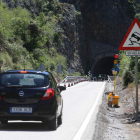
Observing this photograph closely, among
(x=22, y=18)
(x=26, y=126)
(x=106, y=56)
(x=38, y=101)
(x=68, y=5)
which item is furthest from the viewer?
(x=106, y=56)

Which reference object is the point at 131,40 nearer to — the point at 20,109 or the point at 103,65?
the point at 20,109

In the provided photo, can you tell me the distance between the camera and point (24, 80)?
8023mm

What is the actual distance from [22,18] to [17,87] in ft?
124

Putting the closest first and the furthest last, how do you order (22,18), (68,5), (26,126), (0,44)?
(26,126), (0,44), (22,18), (68,5)

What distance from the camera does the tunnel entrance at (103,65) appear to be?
80.2 m

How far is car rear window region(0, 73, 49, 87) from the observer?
25.9 feet

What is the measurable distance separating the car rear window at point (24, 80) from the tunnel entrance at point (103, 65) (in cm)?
6976

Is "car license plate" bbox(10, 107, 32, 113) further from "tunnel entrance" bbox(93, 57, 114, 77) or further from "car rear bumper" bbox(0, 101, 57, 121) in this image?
"tunnel entrance" bbox(93, 57, 114, 77)

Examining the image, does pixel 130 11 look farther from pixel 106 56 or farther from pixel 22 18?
pixel 22 18

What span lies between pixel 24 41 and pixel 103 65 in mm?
45201

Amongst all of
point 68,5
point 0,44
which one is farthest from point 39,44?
point 68,5

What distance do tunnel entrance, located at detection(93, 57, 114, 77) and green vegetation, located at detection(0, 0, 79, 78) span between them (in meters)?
20.2

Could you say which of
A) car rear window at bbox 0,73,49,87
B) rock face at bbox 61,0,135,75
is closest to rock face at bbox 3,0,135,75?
rock face at bbox 61,0,135,75

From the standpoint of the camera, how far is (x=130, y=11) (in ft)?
260
